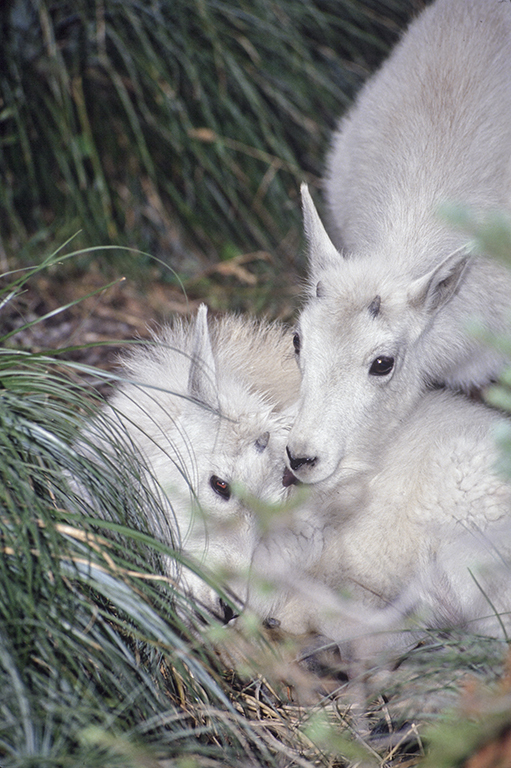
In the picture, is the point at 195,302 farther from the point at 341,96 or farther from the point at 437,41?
the point at 437,41

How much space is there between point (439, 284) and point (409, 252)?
260 millimetres

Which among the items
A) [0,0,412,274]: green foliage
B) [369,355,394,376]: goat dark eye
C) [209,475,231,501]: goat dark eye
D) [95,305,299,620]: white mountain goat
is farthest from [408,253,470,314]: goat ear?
[0,0,412,274]: green foliage

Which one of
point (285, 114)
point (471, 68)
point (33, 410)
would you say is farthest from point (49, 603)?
point (285, 114)

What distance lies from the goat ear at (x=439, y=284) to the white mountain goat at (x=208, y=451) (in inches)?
29.7

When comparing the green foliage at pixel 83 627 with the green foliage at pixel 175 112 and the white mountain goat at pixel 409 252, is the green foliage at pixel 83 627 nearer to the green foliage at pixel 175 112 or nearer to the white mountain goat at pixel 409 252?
the white mountain goat at pixel 409 252

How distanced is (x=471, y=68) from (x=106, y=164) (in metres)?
2.78

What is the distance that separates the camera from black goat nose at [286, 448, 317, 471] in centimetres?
281

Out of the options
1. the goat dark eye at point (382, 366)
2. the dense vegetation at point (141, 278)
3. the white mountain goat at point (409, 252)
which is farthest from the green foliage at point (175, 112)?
the goat dark eye at point (382, 366)

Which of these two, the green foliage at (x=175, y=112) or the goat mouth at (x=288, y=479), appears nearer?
the goat mouth at (x=288, y=479)

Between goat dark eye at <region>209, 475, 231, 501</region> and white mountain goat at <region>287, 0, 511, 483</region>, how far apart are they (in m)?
0.30

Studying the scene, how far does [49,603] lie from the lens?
6.81 ft

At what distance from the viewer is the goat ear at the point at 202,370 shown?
2920 millimetres

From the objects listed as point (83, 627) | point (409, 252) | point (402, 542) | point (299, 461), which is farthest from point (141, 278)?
point (83, 627)

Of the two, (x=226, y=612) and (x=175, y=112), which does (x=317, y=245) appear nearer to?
(x=226, y=612)
